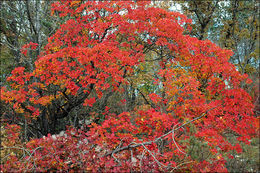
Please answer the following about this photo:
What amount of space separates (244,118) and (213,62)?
5.98ft

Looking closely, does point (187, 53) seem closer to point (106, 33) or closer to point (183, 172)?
point (106, 33)

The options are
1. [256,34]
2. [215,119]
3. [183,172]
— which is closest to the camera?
[183,172]

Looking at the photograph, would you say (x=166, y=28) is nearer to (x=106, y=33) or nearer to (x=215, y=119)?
(x=106, y=33)

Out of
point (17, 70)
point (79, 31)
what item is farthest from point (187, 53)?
point (17, 70)

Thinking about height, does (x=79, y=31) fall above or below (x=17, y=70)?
above

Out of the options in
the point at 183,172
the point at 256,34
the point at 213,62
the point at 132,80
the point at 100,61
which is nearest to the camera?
the point at 183,172

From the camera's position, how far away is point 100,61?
536 centimetres

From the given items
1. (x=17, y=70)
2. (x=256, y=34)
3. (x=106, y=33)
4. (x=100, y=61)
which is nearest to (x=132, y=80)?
(x=106, y=33)

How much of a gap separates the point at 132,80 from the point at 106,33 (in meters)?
2.39

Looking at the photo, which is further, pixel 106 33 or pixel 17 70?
pixel 106 33

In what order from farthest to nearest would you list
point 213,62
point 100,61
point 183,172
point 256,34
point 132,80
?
point 256,34, point 132,80, point 213,62, point 100,61, point 183,172

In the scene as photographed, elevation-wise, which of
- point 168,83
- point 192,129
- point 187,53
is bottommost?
point 192,129

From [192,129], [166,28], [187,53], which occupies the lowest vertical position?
[192,129]

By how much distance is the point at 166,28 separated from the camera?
19.9 feet
